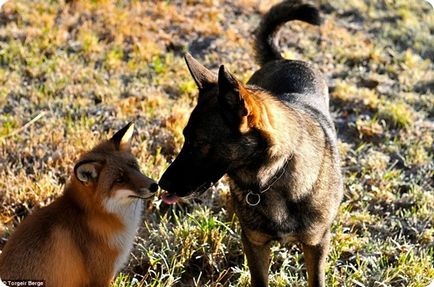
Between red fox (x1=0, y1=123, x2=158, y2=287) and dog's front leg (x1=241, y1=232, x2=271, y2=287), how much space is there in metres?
0.91

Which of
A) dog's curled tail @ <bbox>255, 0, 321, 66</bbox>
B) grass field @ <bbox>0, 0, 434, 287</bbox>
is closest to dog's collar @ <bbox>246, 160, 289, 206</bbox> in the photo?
grass field @ <bbox>0, 0, 434, 287</bbox>

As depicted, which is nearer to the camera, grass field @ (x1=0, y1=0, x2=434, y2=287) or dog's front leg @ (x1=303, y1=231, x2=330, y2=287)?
dog's front leg @ (x1=303, y1=231, x2=330, y2=287)

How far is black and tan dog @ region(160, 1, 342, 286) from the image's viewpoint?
11.0 feet

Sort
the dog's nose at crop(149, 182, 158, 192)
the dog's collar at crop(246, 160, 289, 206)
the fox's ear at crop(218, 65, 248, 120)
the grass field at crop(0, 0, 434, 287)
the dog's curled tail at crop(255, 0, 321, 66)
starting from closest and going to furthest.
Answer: the fox's ear at crop(218, 65, 248, 120), the dog's collar at crop(246, 160, 289, 206), the dog's nose at crop(149, 182, 158, 192), the grass field at crop(0, 0, 434, 287), the dog's curled tail at crop(255, 0, 321, 66)

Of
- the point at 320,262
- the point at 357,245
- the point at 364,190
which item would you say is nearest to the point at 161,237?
the point at 320,262

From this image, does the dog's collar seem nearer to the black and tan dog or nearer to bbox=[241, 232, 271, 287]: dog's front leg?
the black and tan dog

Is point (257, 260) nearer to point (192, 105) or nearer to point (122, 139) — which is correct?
point (122, 139)

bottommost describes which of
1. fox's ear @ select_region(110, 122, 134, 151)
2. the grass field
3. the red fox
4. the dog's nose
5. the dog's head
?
the grass field

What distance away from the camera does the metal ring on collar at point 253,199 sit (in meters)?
3.77

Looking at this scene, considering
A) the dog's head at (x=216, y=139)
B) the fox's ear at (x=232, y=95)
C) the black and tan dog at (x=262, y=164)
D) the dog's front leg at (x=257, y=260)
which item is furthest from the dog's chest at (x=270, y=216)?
the fox's ear at (x=232, y=95)

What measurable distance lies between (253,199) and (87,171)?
123 centimetres

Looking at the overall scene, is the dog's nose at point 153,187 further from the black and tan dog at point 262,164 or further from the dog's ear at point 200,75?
the dog's ear at point 200,75

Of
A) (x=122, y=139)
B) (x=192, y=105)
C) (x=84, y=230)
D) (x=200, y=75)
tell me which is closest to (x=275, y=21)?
(x=192, y=105)

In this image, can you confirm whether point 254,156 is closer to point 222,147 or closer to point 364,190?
point 222,147
